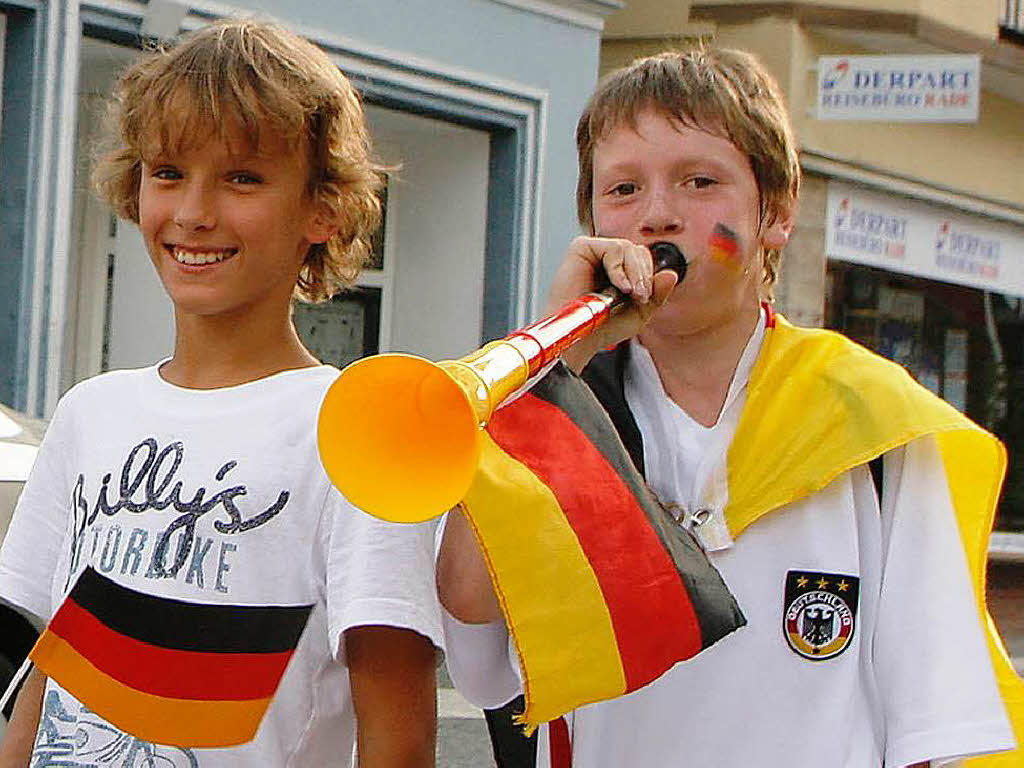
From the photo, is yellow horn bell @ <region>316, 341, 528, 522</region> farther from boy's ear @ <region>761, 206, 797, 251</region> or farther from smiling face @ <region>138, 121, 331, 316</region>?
boy's ear @ <region>761, 206, 797, 251</region>

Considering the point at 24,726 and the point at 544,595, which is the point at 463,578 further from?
the point at 24,726

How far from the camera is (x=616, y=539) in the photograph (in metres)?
1.77

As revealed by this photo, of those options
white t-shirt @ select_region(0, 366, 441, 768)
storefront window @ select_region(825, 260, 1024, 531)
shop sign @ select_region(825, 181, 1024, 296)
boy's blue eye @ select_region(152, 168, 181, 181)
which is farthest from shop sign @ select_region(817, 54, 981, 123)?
white t-shirt @ select_region(0, 366, 441, 768)

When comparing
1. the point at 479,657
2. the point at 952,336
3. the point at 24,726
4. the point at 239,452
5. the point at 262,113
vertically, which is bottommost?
the point at 24,726

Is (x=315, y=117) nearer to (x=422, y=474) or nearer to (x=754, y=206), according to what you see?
(x=754, y=206)

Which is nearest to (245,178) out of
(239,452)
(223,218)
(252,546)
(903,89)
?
(223,218)

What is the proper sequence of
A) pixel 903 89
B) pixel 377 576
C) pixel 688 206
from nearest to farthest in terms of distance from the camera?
pixel 377 576 < pixel 688 206 < pixel 903 89

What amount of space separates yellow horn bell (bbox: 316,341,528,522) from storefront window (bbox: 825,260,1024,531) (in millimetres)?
12212

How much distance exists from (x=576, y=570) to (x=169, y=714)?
0.50 m

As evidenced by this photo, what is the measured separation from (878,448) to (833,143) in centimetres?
1130

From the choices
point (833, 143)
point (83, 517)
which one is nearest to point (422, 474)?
point (83, 517)

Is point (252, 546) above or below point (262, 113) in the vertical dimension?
below

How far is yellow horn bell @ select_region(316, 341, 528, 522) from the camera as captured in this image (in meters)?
1.47

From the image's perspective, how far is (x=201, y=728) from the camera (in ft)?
6.36
